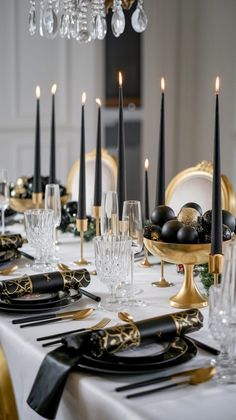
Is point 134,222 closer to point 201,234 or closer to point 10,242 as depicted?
point 201,234

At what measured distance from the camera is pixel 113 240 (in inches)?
61.7

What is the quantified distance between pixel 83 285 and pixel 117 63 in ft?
11.5

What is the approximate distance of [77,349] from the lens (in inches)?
49.1

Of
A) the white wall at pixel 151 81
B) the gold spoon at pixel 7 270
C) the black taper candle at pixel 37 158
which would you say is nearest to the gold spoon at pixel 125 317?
the gold spoon at pixel 7 270

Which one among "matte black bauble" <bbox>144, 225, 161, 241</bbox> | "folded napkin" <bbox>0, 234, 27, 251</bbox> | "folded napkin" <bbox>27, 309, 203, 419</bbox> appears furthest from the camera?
"folded napkin" <bbox>0, 234, 27, 251</bbox>

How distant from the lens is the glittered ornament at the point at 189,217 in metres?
1.65

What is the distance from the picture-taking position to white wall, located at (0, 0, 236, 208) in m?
4.53

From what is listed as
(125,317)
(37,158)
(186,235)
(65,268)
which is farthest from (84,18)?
(125,317)

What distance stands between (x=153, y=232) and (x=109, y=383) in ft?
1.64

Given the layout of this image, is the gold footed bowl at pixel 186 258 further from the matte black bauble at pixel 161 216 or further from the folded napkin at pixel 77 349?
the folded napkin at pixel 77 349

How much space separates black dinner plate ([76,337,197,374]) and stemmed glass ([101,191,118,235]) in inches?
22.7

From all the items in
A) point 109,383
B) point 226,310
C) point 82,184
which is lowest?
point 109,383

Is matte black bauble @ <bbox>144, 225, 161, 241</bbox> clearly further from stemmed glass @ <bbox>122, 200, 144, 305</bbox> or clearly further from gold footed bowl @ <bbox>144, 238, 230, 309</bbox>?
stemmed glass @ <bbox>122, 200, 144, 305</bbox>

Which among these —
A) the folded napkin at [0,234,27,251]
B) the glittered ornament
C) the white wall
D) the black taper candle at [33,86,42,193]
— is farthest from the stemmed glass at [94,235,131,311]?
the white wall
